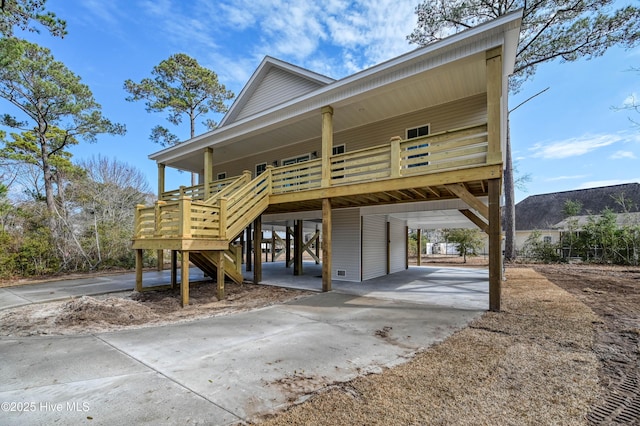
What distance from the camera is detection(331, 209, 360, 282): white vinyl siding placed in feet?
35.5

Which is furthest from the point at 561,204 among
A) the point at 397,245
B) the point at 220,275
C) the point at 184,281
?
the point at 184,281

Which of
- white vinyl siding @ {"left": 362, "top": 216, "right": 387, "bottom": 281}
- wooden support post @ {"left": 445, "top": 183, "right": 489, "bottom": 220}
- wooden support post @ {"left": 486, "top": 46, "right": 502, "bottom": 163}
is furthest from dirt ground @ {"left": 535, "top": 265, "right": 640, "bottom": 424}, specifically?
white vinyl siding @ {"left": 362, "top": 216, "right": 387, "bottom": 281}

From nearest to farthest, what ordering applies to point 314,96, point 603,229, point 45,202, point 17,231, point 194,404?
point 194,404 → point 314,96 → point 17,231 → point 45,202 → point 603,229

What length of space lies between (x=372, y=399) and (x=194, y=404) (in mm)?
1665

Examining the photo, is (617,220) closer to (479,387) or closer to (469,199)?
(469,199)

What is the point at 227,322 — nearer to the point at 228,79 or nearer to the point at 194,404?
the point at 194,404

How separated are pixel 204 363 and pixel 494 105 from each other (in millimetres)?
6803

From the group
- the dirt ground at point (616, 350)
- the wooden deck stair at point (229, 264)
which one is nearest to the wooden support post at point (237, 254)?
the wooden deck stair at point (229, 264)

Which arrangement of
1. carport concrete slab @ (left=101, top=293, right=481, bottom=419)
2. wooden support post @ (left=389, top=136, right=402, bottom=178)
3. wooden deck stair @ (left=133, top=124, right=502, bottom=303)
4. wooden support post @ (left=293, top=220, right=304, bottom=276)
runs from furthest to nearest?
wooden support post @ (left=293, top=220, right=304, bottom=276) → wooden support post @ (left=389, top=136, right=402, bottom=178) → wooden deck stair @ (left=133, top=124, right=502, bottom=303) → carport concrete slab @ (left=101, top=293, right=481, bottom=419)

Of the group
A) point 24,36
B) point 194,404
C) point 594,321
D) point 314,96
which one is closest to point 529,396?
point 194,404

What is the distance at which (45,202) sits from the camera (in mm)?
15156

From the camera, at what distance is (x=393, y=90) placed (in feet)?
26.0

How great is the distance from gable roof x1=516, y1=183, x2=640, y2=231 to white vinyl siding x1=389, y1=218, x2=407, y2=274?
1865cm

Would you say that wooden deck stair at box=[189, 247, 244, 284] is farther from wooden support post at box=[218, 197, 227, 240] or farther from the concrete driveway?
the concrete driveway
